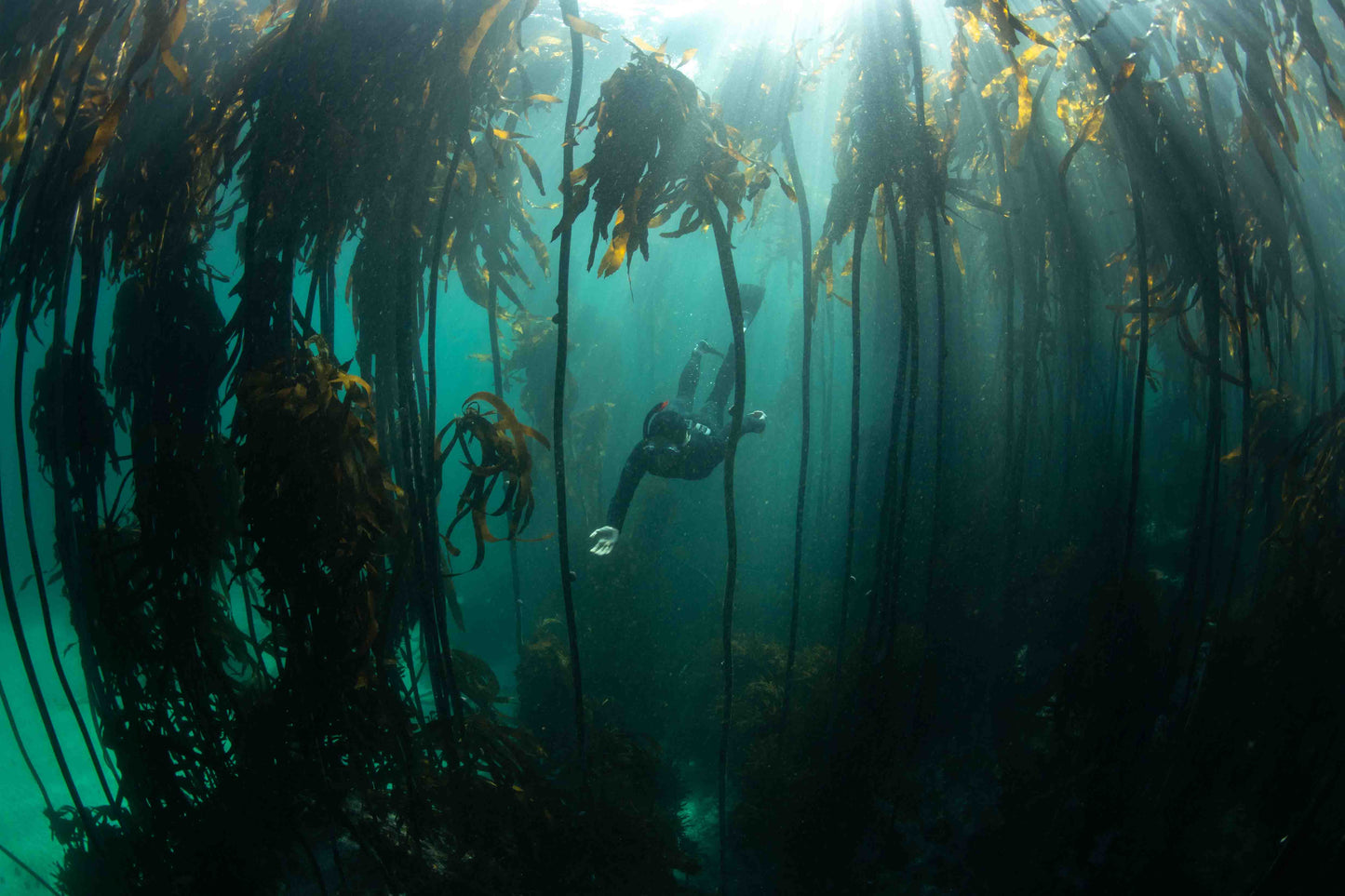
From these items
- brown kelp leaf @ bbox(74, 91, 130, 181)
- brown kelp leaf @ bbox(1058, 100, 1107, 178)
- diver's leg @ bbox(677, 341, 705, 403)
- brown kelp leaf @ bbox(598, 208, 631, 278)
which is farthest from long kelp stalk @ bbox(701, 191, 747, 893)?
diver's leg @ bbox(677, 341, 705, 403)

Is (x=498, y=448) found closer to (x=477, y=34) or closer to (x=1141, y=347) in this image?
(x=477, y=34)

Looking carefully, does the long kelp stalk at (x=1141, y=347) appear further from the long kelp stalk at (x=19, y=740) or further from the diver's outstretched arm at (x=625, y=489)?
the long kelp stalk at (x=19, y=740)

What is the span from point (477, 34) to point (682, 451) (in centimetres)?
301

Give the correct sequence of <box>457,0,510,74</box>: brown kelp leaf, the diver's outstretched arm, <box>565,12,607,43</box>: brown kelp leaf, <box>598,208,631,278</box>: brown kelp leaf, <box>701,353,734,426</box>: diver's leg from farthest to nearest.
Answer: <box>701,353,734,426</box>: diver's leg, the diver's outstretched arm, <box>598,208,631,278</box>: brown kelp leaf, <box>565,12,607,43</box>: brown kelp leaf, <box>457,0,510,74</box>: brown kelp leaf

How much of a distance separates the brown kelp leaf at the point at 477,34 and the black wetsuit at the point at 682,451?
2.70 meters

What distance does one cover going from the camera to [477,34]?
2160mm

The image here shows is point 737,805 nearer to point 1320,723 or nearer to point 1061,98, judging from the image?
point 1320,723

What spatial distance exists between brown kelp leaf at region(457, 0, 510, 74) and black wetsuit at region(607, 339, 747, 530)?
106 inches

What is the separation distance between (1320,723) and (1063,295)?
9.19 ft

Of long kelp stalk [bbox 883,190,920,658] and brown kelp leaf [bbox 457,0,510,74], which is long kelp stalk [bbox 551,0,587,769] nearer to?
brown kelp leaf [bbox 457,0,510,74]

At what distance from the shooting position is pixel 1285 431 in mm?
4828

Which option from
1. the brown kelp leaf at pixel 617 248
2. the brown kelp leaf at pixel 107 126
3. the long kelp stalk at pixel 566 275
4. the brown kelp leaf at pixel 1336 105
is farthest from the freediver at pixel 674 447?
the brown kelp leaf at pixel 107 126

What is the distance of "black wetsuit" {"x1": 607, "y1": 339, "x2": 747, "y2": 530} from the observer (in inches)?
170

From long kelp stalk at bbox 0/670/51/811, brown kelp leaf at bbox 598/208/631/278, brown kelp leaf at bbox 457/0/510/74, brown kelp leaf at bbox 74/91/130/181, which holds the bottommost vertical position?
long kelp stalk at bbox 0/670/51/811
